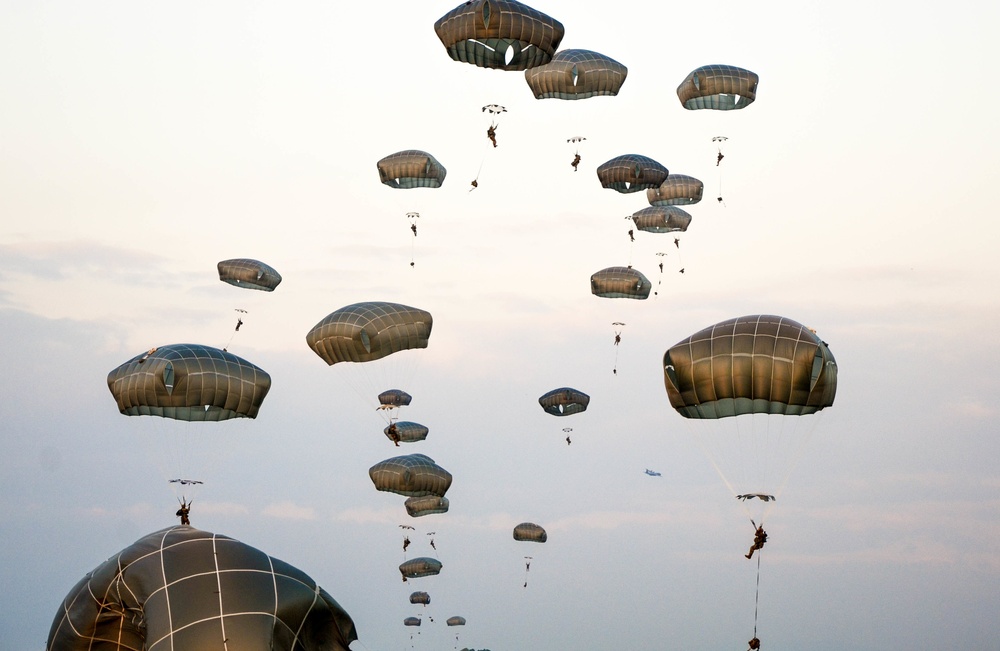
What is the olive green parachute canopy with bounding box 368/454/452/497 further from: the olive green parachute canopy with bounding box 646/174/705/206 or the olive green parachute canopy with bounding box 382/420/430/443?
the olive green parachute canopy with bounding box 646/174/705/206

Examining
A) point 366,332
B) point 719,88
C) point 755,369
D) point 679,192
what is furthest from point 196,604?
point 679,192

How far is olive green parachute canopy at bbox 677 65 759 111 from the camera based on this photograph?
182 ft

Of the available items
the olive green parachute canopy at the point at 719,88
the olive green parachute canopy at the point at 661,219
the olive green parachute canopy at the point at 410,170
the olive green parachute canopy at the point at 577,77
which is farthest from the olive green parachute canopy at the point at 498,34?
the olive green parachute canopy at the point at 661,219

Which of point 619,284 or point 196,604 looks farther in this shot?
point 619,284

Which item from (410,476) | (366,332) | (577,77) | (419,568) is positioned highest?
(577,77)

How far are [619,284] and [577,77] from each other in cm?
1680

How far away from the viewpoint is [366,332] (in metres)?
49.3

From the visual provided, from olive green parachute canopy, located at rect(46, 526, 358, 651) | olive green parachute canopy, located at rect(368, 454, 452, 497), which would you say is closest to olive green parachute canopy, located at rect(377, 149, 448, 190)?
olive green parachute canopy, located at rect(368, 454, 452, 497)

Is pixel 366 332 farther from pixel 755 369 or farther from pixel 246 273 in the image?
pixel 755 369

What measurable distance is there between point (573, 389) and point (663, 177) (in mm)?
19320

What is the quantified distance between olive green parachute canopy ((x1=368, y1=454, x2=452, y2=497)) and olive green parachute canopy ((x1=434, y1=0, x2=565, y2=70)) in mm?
25337

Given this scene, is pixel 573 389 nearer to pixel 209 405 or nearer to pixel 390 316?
pixel 390 316

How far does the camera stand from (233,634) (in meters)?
14.7

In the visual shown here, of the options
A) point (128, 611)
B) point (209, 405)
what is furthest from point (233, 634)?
→ point (209, 405)
